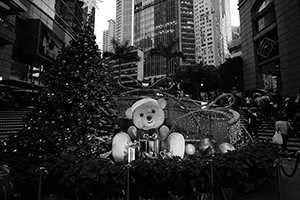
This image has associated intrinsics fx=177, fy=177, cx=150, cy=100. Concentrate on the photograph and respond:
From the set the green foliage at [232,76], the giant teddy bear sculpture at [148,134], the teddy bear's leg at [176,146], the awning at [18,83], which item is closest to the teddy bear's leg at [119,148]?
the giant teddy bear sculpture at [148,134]

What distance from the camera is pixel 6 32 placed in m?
19.7

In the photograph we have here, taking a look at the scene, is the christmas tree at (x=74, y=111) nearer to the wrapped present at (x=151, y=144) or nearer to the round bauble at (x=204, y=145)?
the wrapped present at (x=151, y=144)

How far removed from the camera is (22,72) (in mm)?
24938

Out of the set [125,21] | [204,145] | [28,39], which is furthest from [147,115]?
[125,21]

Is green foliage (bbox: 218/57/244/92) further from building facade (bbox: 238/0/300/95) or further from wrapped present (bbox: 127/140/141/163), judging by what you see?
wrapped present (bbox: 127/140/141/163)

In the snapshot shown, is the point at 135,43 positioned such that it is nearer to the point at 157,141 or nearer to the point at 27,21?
the point at 27,21

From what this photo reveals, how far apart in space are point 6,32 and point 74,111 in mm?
21380

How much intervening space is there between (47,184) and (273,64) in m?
27.4

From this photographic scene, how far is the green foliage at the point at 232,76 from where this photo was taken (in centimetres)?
3409

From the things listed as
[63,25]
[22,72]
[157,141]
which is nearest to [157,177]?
[157,141]

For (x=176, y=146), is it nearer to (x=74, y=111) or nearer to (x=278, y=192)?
(x=278, y=192)

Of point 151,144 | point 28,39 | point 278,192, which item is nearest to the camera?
point 278,192

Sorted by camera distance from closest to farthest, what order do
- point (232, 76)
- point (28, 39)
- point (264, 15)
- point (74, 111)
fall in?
point (74, 111), point (264, 15), point (28, 39), point (232, 76)

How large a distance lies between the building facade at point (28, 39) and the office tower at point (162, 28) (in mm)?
48706
